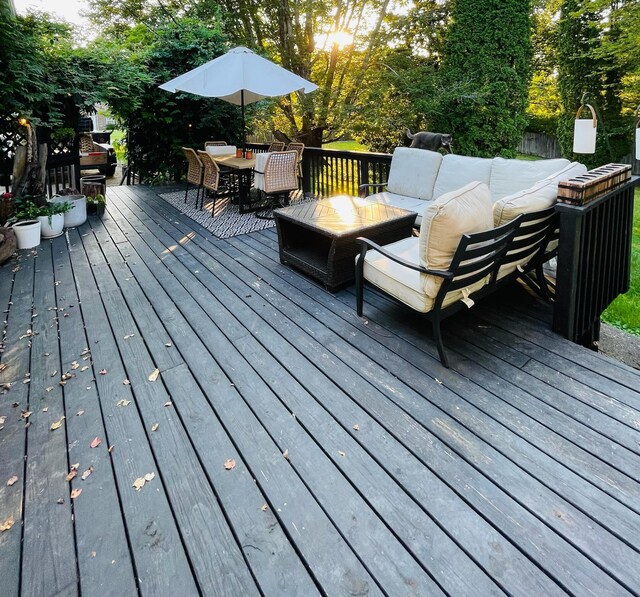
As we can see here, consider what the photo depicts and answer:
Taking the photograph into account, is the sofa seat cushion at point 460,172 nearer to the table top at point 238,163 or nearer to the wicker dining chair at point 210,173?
the table top at point 238,163

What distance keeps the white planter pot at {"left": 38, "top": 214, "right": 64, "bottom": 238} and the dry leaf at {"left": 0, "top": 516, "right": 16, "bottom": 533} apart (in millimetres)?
4253

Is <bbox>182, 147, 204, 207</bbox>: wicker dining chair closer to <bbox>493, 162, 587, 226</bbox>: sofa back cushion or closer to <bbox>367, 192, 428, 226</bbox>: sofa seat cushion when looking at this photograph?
<bbox>367, 192, 428, 226</bbox>: sofa seat cushion

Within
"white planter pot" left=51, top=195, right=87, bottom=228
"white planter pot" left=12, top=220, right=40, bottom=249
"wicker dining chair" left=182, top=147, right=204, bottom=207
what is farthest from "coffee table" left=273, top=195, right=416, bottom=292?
"white planter pot" left=51, top=195, right=87, bottom=228

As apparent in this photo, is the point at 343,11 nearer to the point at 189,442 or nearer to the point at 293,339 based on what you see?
the point at 293,339

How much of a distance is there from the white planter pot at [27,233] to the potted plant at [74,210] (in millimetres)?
710

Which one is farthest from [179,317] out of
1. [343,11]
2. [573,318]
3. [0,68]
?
[343,11]

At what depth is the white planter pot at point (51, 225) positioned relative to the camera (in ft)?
15.9

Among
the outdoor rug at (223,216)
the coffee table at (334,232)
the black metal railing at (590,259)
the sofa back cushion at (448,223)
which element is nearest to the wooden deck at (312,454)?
the black metal railing at (590,259)

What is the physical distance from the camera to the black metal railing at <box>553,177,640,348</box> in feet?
8.02

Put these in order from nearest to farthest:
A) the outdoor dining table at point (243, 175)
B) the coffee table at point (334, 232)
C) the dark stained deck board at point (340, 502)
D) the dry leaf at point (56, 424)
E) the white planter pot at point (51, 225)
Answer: the dark stained deck board at point (340, 502), the dry leaf at point (56, 424), the coffee table at point (334, 232), the white planter pot at point (51, 225), the outdoor dining table at point (243, 175)

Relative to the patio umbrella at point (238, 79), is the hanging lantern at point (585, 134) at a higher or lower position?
lower

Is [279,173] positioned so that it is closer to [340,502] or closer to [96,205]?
[96,205]

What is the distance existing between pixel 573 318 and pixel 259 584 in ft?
7.70

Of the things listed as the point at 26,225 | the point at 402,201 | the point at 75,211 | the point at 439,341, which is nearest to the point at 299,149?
the point at 402,201
